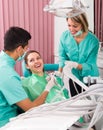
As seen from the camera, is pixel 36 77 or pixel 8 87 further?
pixel 36 77

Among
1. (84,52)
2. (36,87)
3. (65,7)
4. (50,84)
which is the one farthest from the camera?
(84,52)

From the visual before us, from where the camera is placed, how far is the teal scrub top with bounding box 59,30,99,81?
6.63ft

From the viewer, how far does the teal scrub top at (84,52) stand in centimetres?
202

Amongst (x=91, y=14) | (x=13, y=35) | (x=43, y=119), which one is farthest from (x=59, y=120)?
(x=91, y=14)

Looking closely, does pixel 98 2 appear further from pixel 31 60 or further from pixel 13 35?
pixel 13 35

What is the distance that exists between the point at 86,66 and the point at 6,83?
0.93 metres

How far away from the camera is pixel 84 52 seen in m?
2.05

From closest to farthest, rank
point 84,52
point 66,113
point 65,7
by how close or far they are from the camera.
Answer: point 66,113
point 65,7
point 84,52

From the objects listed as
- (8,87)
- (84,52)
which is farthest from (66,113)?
(84,52)

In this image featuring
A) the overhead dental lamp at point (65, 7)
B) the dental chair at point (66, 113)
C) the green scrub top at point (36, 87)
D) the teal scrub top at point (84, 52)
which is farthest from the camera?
the teal scrub top at point (84, 52)

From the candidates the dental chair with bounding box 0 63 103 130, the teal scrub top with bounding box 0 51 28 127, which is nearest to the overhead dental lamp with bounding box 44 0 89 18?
the teal scrub top with bounding box 0 51 28 127

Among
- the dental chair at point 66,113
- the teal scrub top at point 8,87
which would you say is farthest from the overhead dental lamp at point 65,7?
the dental chair at point 66,113

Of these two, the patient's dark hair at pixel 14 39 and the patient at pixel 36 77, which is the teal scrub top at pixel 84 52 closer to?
the patient at pixel 36 77

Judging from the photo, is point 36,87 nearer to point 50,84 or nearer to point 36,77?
point 36,77
